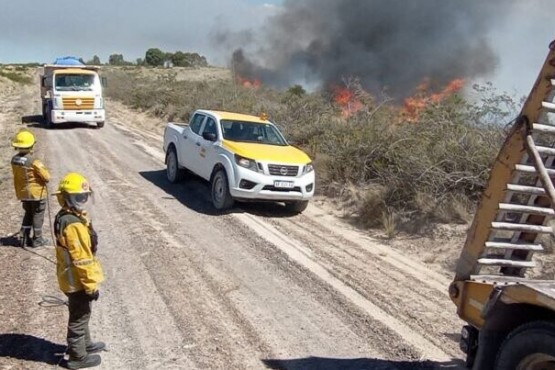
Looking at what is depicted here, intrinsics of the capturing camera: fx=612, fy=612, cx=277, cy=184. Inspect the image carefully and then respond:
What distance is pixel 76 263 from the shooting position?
15.8 feet

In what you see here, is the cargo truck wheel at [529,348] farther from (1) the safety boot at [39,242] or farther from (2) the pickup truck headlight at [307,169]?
(2) the pickup truck headlight at [307,169]

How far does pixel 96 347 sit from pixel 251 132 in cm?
729

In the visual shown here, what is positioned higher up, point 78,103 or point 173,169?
point 78,103

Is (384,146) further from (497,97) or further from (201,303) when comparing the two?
(201,303)

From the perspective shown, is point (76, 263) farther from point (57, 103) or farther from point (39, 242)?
point (57, 103)

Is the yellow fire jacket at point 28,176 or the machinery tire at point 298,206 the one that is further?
the machinery tire at point 298,206

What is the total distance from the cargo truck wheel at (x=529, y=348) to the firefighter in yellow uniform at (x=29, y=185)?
21.0 ft

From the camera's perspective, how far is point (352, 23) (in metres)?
36.5

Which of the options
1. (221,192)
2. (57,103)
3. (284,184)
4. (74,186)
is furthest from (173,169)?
(57,103)

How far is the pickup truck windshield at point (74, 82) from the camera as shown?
23602 mm

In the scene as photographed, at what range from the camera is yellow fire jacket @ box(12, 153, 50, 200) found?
8.05 meters

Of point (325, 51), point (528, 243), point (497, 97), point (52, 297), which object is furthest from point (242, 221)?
point (325, 51)

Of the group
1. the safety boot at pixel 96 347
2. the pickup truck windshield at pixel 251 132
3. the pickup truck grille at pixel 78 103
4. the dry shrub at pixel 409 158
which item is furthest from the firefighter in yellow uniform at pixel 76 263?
the pickup truck grille at pixel 78 103

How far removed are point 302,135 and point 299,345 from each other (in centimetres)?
1161
